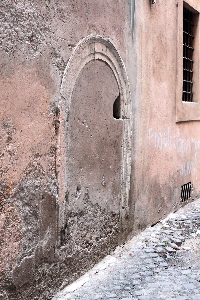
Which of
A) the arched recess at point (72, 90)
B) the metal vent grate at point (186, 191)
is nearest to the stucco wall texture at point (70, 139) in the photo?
the arched recess at point (72, 90)

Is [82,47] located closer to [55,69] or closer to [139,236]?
[55,69]

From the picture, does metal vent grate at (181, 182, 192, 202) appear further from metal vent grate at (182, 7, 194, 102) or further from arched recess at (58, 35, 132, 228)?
arched recess at (58, 35, 132, 228)

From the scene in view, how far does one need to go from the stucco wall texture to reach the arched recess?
0.02m

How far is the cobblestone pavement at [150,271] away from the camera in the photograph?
3.57 m

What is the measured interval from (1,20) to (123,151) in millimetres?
2385

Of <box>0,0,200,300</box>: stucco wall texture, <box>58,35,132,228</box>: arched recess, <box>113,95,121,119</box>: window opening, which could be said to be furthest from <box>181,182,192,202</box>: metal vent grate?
<box>113,95,121,119</box>: window opening

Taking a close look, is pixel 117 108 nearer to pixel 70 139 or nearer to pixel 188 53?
pixel 70 139

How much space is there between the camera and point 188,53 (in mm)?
7344

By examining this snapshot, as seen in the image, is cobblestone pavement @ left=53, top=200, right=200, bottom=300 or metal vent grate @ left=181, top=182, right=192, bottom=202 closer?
cobblestone pavement @ left=53, top=200, right=200, bottom=300

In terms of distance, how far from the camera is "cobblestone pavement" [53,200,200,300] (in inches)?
141

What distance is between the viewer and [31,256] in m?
3.17

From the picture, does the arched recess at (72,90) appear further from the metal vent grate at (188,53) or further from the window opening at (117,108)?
the metal vent grate at (188,53)

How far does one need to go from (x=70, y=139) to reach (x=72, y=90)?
453 millimetres

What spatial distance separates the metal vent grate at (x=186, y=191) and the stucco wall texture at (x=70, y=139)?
118cm
